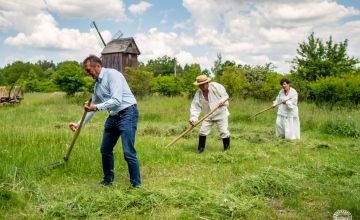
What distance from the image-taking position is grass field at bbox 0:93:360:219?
4332 millimetres

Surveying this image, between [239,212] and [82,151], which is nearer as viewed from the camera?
[239,212]

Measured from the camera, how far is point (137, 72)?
2419cm

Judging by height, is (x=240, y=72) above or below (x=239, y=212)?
above

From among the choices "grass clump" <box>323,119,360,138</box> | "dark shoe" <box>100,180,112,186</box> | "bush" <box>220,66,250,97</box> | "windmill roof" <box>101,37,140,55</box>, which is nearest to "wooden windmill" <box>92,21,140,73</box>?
"windmill roof" <box>101,37,140,55</box>

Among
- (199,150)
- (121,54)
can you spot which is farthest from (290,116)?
(121,54)

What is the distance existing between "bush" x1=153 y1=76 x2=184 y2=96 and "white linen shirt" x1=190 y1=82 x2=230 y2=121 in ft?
56.3

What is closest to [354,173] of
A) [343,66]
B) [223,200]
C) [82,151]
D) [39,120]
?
[223,200]

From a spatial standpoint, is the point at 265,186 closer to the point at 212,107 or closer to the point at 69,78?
the point at 212,107

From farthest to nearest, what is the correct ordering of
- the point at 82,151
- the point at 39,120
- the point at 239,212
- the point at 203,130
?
the point at 39,120, the point at 203,130, the point at 82,151, the point at 239,212

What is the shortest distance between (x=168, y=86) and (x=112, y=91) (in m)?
20.6

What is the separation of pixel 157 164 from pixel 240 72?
13.9 metres

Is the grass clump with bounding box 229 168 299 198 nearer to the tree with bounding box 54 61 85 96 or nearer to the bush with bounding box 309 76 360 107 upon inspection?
the bush with bounding box 309 76 360 107

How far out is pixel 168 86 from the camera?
25.4 m

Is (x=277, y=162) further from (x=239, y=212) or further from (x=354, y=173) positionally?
(x=239, y=212)
